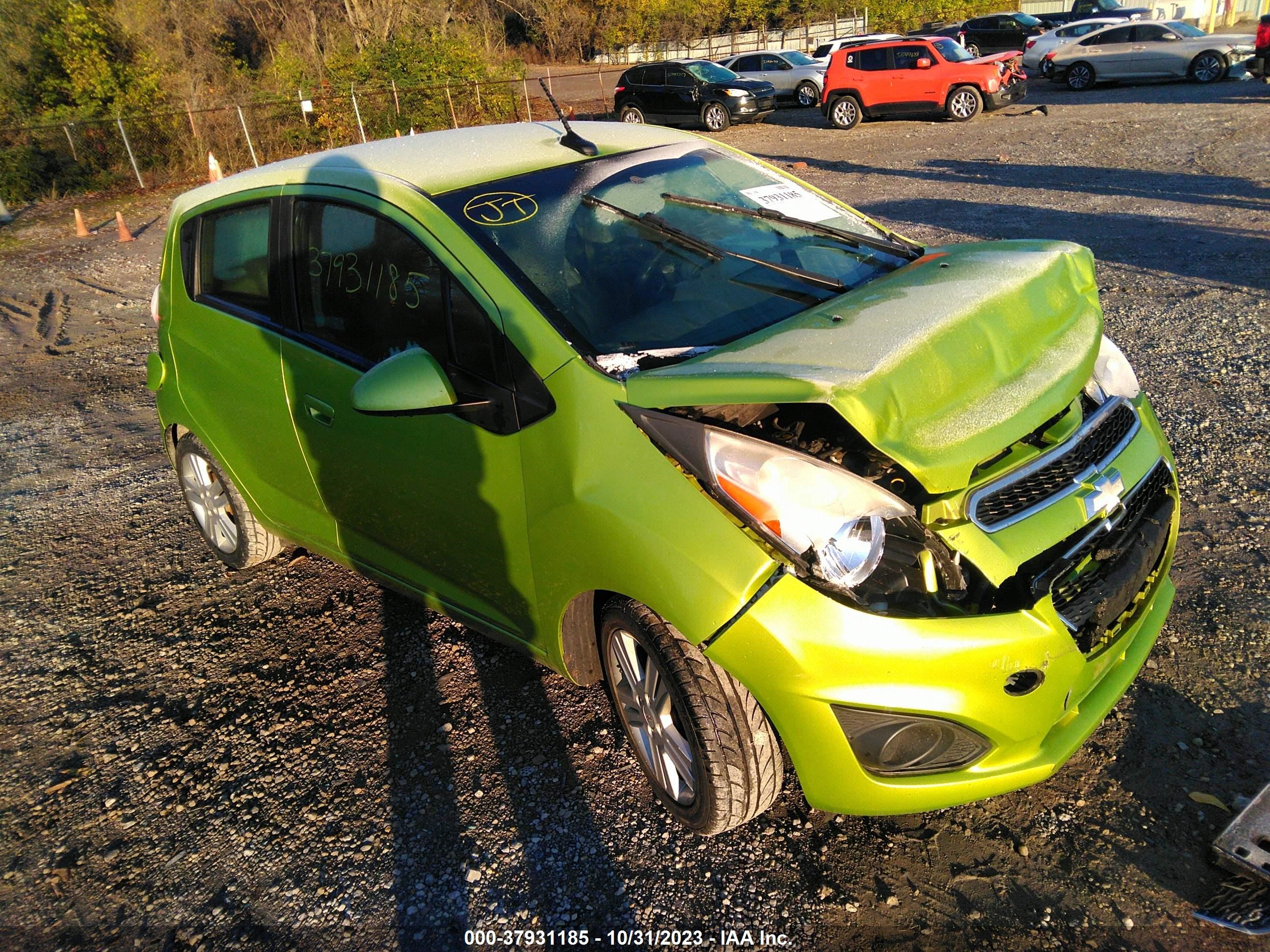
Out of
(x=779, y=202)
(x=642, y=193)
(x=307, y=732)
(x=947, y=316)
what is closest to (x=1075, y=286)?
(x=947, y=316)

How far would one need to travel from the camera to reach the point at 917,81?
19.5 meters

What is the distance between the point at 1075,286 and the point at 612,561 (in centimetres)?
172

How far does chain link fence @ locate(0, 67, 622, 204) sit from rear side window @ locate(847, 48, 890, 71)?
21.8 feet

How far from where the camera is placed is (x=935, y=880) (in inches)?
97.0

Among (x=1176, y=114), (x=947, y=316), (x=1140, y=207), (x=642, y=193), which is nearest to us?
(x=947, y=316)

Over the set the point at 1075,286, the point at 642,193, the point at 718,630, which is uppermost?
the point at 642,193

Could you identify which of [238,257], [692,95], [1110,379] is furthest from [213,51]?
[1110,379]

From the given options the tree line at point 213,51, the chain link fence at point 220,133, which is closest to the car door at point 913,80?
the chain link fence at point 220,133

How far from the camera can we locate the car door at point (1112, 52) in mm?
22031

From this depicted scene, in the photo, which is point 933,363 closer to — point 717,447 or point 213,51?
point 717,447

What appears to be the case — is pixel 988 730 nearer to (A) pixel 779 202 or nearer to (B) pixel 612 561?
(B) pixel 612 561

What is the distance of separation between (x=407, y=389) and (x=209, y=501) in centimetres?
222

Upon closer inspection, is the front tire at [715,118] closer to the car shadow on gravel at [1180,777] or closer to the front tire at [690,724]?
the car shadow on gravel at [1180,777]

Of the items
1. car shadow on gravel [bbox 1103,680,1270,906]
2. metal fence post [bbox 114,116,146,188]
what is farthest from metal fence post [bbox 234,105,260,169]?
car shadow on gravel [bbox 1103,680,1270,906]
